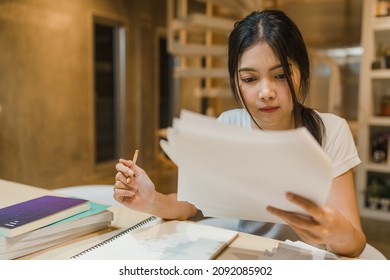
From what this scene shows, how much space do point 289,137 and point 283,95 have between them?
0.33 meters

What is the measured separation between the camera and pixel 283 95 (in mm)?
743

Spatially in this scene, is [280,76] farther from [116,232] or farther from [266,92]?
[116,232]

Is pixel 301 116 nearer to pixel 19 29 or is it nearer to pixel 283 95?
pixel 283 95

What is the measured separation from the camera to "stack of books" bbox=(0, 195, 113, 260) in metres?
0.63

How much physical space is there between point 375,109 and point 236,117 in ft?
6.95

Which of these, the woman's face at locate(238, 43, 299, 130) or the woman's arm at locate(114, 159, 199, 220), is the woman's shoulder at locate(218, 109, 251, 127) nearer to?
the woman's face at locate(238, 43, 299, 130)

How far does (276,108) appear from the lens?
29.9 inches

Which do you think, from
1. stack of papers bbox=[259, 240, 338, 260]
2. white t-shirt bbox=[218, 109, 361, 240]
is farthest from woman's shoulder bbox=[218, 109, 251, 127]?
stack of papers bbox=[259, 240, 338, 260]

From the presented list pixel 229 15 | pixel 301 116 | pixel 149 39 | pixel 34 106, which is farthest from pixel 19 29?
pixel 301 116

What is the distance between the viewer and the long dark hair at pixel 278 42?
0.74 meters

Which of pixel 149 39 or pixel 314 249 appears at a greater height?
pixel 149 39

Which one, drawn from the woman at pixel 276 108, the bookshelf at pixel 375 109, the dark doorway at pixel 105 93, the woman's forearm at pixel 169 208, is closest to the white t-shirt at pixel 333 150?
the woman at pixel 276 108

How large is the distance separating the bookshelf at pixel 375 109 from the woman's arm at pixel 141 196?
7.27 feet
